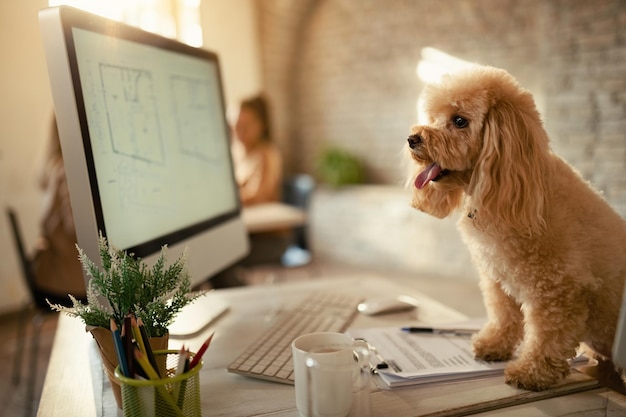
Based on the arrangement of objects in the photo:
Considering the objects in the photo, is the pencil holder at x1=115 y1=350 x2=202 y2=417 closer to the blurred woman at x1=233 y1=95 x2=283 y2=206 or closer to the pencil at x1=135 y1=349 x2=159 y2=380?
the pencil at x1=135 y1=349 x2=159 y2=380

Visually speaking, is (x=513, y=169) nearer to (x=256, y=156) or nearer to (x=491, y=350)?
(x=491, y=350)

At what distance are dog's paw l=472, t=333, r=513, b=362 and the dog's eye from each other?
0.41 m

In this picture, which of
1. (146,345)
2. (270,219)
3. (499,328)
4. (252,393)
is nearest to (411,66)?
(270,219)

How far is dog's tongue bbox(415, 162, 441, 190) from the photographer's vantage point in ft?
3.24

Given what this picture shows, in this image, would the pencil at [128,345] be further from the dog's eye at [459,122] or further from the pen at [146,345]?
the dog's eye at [459,122]

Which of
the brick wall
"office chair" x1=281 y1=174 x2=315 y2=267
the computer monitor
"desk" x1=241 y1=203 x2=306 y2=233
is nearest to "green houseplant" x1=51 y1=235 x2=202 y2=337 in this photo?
the computer monitor

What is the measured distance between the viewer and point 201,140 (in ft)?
4.52

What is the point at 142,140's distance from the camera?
3.59ft

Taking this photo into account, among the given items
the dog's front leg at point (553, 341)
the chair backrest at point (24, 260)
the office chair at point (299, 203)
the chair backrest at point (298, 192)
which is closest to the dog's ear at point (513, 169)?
the dog's front leg at point (553, 341)

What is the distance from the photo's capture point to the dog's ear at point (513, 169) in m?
0.84

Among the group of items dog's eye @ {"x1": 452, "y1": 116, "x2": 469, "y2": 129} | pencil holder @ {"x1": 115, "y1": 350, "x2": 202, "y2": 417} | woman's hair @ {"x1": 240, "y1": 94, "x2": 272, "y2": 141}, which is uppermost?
woman's hair @ {"x1": 240, "y1": 94, "x2": 272, "y2": 141}

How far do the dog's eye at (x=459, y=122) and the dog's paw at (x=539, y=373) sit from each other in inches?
17.1

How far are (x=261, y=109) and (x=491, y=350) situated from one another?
3109 mm

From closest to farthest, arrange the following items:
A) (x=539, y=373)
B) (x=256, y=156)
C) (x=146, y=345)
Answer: (x=146, y=345)
(x=539, y=373)
(x=256, y=156)
